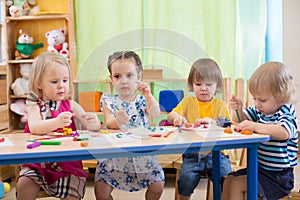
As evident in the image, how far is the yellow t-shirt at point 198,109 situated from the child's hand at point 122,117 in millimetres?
227

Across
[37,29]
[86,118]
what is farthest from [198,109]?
[37,29]

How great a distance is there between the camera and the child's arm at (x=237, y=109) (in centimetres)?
165

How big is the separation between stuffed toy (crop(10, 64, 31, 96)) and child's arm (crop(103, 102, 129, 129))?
5.23 ft

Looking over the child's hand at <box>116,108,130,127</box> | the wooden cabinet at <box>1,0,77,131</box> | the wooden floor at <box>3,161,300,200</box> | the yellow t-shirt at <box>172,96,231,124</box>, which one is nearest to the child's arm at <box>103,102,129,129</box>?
the child's hand at <box>116,108,130,127</box>

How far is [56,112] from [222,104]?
671 millimetres

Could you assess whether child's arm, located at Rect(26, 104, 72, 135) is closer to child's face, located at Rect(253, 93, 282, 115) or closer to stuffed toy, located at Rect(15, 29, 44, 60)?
child's face, located at Rect(253, 93, 282, 115)

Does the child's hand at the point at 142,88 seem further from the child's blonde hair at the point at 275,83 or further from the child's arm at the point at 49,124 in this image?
the child's blonde hair at the point at 275,83

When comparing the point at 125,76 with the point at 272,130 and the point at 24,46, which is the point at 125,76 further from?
the point at 24,46

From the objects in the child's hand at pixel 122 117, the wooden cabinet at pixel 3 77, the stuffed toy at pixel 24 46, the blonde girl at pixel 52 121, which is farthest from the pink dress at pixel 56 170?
the stuffed toy at pixel 24 46

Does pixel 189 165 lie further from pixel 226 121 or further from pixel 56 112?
pixel 56 112

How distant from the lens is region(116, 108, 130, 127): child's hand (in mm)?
1583

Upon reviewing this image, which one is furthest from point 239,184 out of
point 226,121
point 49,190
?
point 49,190

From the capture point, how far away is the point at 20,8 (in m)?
3.09

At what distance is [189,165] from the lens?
1771 mm
